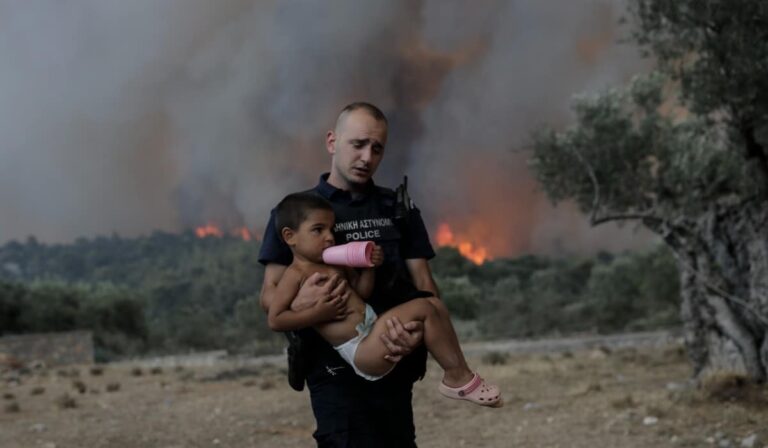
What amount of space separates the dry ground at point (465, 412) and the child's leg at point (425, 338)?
6.81 metres

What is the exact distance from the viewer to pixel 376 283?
3.28 m

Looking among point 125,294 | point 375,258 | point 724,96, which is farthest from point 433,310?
point 125,294

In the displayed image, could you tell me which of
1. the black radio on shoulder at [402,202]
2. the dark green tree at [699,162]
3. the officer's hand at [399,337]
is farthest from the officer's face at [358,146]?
the dark green tree at [699,162]

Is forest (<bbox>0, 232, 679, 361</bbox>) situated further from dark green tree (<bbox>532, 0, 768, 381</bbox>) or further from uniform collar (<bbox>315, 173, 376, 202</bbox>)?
uniform collar (<bbox>315, 173, 376, 202</bbox>)

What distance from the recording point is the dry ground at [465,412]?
33.1 ft

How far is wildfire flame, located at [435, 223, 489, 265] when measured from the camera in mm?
51250

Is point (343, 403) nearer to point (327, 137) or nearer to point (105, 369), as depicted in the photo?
point (327, 137)

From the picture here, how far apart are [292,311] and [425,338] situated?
18.9 inches

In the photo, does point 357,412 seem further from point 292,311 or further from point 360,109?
point 360,109

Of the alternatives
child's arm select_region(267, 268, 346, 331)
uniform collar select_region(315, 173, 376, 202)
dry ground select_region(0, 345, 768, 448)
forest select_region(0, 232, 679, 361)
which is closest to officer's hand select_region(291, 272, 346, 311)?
child's arm select_region(267, 268, 346, 331)

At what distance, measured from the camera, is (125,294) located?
139 feet

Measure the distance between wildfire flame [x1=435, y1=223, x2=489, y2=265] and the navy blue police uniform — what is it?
46.5 meters

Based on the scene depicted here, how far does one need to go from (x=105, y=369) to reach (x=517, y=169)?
35373 mm

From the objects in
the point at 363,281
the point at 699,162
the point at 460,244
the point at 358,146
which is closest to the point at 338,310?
the point at 363,281
